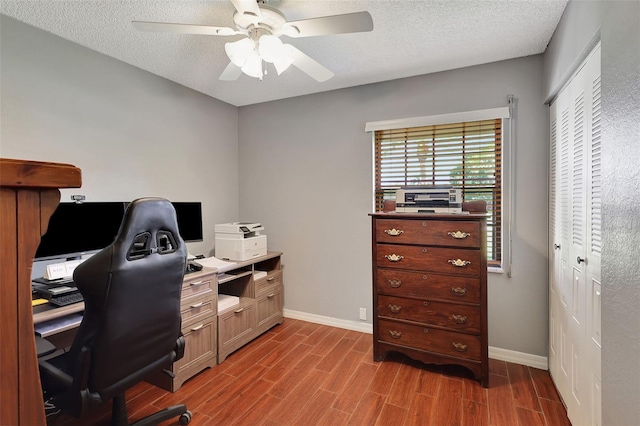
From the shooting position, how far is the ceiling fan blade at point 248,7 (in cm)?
149

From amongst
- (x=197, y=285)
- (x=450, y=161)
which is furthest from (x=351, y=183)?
(x=197, y=285)

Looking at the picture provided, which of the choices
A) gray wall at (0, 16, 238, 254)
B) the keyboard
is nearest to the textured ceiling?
gray wall at (0, 16, 238, 254)

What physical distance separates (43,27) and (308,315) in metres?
3.31

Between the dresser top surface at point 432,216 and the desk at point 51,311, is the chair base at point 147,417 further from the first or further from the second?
the dresser top surface at point 432,216

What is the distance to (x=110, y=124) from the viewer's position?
8.40 ft

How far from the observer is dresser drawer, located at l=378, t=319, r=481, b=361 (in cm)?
230

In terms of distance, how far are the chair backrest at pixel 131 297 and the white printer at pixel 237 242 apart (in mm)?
1322

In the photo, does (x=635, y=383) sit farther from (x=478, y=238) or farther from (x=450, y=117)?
(x=450, y=117)

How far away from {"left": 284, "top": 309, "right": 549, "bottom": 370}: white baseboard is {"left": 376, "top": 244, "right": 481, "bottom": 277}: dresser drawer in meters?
0.94

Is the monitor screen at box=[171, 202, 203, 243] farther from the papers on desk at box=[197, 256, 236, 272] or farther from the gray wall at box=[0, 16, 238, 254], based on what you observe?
the gray wall at box=[0, 16, 238, 254]

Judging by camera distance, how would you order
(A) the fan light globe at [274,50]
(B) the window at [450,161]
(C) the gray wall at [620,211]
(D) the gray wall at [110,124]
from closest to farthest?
(C) the gray wall at [620,211]
(A) the fan light globe at [274,50]
(D) the gray wall at [110,124]
(B) the window at [450,161]

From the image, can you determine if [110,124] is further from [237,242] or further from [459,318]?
[459,318]

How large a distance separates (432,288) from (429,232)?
0.43m

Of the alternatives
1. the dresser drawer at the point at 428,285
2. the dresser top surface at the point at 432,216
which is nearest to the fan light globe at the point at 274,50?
the dresser top surface at the point at 432,216
